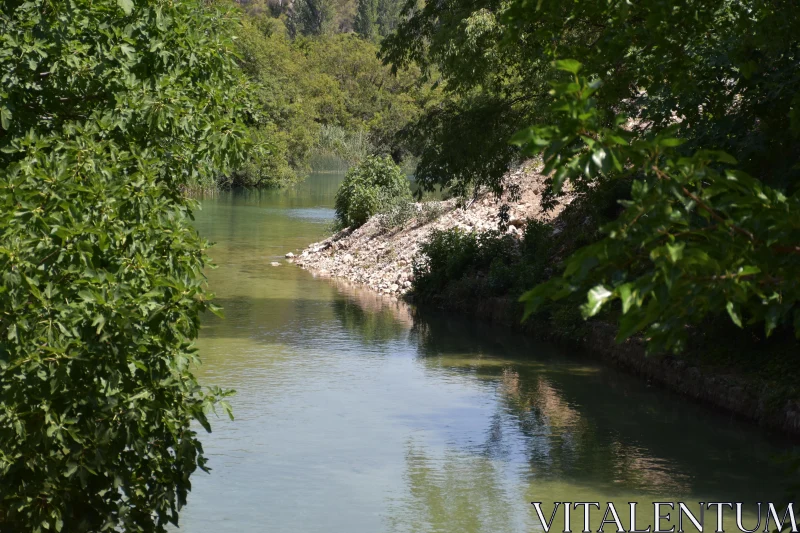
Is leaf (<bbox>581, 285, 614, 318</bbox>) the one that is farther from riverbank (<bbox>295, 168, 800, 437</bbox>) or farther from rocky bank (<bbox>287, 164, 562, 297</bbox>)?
rocky bank (<bbox>287, 164, 562, 297</bbox>)

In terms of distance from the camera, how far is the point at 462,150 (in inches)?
691

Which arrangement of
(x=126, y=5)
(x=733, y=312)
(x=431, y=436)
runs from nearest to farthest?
(x=733, y=312)
(x=126, y=5)
(x=431, y=436)

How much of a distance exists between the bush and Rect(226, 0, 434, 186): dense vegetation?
67.2 ft

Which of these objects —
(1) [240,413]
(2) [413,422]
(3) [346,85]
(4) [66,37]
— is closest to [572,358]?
(2) [413,422]

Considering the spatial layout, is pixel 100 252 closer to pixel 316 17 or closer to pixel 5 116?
pixel 5 116

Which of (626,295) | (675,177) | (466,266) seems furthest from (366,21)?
(626,295)

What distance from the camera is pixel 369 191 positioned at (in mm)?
27969

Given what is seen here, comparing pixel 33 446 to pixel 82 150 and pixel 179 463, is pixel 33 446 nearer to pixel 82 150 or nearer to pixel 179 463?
pixel 179 463

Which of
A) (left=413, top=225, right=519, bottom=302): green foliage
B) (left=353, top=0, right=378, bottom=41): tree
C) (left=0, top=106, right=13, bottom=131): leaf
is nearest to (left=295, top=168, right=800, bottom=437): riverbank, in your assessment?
(left=413, top=225, right=519, bottom=302): green foliage

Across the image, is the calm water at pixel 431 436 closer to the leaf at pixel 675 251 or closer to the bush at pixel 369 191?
the leaf at pixel 675 251

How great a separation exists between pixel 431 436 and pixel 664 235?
7.74 m

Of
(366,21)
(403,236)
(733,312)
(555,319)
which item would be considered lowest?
(555,319)

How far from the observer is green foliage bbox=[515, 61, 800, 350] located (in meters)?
2.93

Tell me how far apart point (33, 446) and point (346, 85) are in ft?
241
